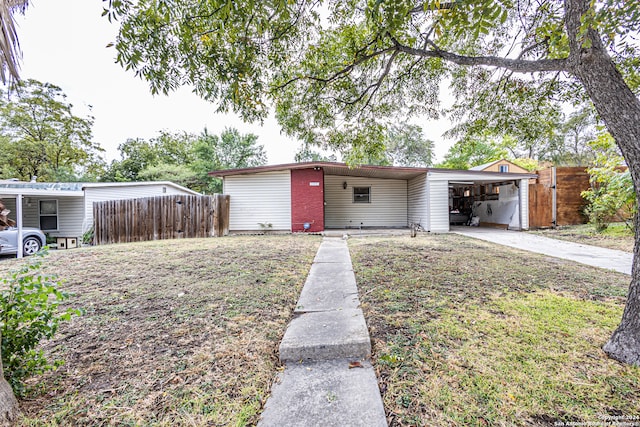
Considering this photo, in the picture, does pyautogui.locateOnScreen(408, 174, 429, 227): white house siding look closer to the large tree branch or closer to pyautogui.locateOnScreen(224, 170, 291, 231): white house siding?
pyautogui.locateOnScreen(224, 170, 291, 231): white house siding

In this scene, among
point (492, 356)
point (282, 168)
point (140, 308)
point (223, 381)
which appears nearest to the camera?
point (223, 381)

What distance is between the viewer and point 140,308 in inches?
113

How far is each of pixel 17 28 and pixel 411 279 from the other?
4545 millimetres

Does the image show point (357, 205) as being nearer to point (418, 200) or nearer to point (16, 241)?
point (418, 200)

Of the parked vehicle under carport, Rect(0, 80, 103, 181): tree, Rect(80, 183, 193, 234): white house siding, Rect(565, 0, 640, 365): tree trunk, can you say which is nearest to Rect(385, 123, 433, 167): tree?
Rect(80, 183, 193, 234): white house siding

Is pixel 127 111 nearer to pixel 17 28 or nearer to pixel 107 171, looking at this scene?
pixel 107 171

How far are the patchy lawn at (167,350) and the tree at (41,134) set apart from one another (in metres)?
19.5

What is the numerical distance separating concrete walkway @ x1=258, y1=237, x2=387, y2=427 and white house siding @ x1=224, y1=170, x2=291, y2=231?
776 cm

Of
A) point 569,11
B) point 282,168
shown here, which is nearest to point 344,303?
point 569,11

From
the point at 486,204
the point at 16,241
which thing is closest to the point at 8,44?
the point at 16,241

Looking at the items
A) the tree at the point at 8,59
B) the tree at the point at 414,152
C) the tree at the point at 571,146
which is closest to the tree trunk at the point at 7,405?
the tree at the point at 8,59

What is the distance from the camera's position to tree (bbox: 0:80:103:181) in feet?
51.5

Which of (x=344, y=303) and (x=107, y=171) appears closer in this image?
(x=344, y=303)

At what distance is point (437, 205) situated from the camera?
10234 millimetres
